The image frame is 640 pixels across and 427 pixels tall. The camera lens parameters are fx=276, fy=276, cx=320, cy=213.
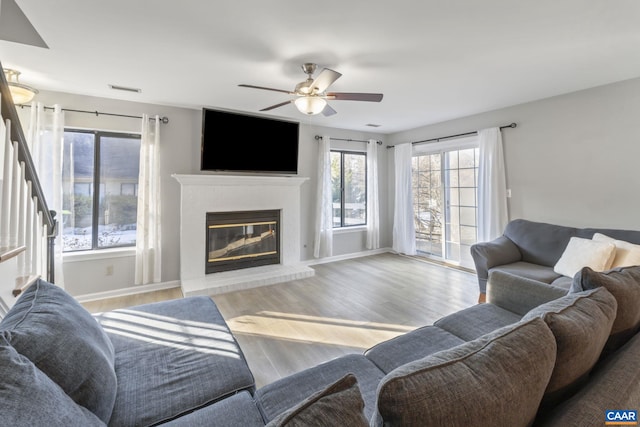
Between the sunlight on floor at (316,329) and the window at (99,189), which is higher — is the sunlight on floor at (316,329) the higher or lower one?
the lower one

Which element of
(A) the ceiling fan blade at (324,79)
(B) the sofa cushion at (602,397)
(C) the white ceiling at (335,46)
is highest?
(C) the white ceiling at (335,46)

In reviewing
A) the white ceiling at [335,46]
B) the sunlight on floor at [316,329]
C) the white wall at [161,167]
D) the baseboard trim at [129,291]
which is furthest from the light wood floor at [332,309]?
the white ceiling at [335,46]

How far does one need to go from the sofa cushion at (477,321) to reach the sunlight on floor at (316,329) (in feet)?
2.80

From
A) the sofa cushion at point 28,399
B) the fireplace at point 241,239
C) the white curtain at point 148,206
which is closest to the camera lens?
the sofa cushion at point 28,399

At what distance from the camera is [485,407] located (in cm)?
59

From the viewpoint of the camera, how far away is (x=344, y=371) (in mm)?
1328

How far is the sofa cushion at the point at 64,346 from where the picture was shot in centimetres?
92

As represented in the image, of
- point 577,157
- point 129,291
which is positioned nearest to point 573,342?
point 577,157

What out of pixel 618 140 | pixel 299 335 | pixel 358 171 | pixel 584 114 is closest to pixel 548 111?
pixel 584 114

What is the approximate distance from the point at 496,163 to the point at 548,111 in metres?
0.83

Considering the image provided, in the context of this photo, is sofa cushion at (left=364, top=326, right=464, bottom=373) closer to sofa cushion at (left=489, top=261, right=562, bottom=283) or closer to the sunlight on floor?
the sunlight on floor

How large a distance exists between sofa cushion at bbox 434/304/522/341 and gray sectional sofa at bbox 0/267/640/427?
0.04 feet

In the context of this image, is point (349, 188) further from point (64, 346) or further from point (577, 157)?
point (64, 346)

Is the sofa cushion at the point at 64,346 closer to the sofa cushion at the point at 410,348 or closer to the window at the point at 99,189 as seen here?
the sofa cushion at the point at 410,348
